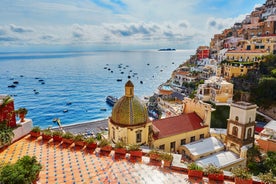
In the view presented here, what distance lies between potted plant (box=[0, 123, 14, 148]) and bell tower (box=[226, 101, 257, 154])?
22531mm

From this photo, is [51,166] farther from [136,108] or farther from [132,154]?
[136,108]

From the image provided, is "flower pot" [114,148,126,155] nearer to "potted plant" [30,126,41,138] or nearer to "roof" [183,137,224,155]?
"potted plant" [30,126,41,138]

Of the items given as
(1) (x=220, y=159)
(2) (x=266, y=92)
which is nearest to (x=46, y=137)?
(1) (x=220, y=159)

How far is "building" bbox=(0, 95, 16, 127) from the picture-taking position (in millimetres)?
13266

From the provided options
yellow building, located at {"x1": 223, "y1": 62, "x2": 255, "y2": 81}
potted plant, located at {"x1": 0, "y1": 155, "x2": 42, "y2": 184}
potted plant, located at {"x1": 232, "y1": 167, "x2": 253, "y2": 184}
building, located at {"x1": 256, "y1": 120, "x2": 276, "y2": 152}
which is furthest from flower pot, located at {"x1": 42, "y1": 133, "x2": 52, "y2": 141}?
yellow building, located at {"x1": 223, "y1": 62, "x2": 255, "y2": 81}

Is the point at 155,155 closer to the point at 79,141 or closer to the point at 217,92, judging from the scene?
the point at 79,141

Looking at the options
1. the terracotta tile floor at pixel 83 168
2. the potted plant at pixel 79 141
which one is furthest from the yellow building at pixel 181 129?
the terracotta tile floor at pixel 83 168

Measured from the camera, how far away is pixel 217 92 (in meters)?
39.1

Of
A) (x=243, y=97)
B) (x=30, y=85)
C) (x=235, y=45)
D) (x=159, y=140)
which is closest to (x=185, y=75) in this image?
(x=235, y=45)

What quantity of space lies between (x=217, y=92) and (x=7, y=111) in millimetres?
35698

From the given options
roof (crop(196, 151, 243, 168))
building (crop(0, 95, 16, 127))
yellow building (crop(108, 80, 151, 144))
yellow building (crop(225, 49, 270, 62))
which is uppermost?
yellow building (crop(225, 49, 270, 62))

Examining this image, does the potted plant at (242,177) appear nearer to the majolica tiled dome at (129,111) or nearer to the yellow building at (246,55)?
the majolica tiled dome at (129,111)

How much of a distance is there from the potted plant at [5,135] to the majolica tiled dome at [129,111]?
928 centimetres

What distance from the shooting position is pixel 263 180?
349 inches
